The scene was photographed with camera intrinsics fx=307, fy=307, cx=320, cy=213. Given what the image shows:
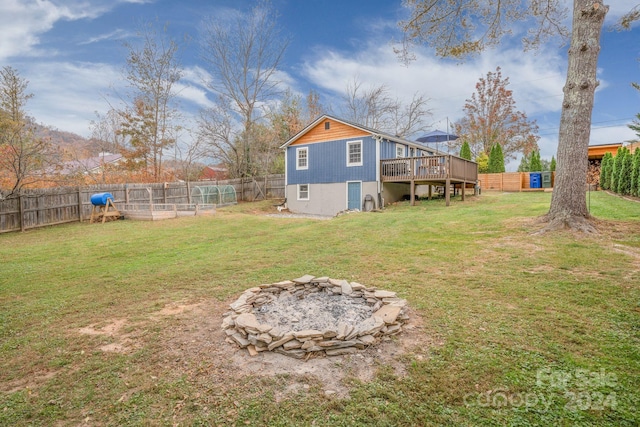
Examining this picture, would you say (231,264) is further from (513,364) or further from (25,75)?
(25,75)

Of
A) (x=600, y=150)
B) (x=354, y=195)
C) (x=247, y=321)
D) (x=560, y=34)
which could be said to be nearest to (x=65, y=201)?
(x=354, y=195)

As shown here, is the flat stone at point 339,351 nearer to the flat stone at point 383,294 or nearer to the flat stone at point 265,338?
the flat stone at point 265,338

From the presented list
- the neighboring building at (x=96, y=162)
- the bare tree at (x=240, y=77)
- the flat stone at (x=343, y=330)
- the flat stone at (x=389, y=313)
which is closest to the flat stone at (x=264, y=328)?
the flat stone at (x=343, y=330)

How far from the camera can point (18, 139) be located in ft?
32.7

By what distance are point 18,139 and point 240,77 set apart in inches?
605

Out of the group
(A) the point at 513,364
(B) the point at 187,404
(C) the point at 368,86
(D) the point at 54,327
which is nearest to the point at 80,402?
(B) the point at 187,404

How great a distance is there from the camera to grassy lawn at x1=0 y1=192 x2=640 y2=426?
2072mm

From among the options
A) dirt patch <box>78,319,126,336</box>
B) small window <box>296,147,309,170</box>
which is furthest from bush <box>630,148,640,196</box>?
dirt patch <box>78,319,126,336</box>

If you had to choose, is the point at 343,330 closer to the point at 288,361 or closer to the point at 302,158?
the point at 288,361

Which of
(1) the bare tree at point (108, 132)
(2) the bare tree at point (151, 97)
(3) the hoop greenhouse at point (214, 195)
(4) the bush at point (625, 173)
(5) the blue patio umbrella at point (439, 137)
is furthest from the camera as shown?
(1) the bare tree at point (108, 132)

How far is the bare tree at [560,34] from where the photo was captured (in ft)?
20.8

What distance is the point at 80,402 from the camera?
2.23 m

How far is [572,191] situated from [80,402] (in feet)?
27.4

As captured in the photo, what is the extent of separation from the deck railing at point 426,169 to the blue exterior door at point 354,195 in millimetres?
1384
